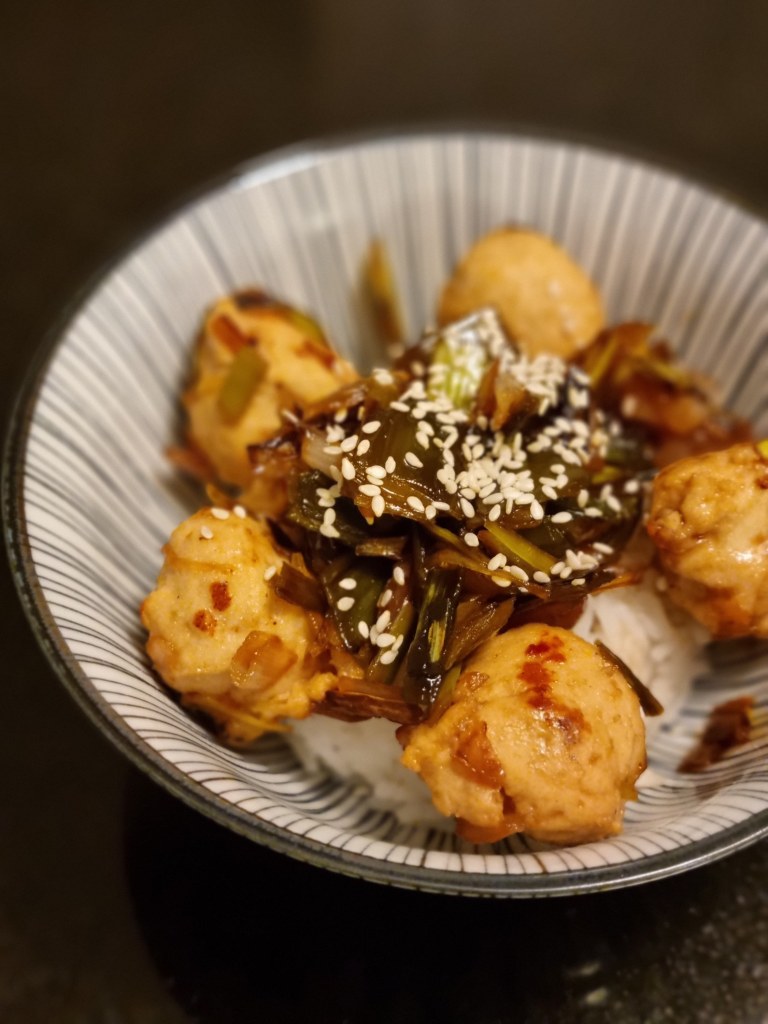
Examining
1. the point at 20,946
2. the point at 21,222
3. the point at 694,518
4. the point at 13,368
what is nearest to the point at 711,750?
the point at 694,518

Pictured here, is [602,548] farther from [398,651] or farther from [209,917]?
[209,917]

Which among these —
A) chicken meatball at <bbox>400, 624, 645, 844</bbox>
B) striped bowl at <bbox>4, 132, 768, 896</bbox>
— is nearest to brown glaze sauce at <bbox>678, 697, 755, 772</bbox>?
striped bowl at <bbox>4, 132, 768, 896</bbox>

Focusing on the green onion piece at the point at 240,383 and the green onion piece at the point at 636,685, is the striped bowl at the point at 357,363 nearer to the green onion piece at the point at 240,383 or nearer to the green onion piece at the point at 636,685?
the green onion piece at the point at 636,685

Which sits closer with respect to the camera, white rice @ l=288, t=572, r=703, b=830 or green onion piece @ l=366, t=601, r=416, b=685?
green onion piece @ l=366, t=601, r=416, b=685

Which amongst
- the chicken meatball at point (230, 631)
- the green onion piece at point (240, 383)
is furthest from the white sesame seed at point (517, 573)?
the green onion piece at point (240, 383)

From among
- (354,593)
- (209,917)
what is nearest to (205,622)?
(354,593)

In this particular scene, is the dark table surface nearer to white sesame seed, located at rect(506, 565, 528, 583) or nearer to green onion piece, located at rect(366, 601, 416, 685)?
green onion piece, located at rect(366, 601, 416, 685)

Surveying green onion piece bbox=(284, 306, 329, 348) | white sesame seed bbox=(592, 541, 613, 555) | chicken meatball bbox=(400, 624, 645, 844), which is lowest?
chicken meatball bbox=(400, 624, 645, 844)
